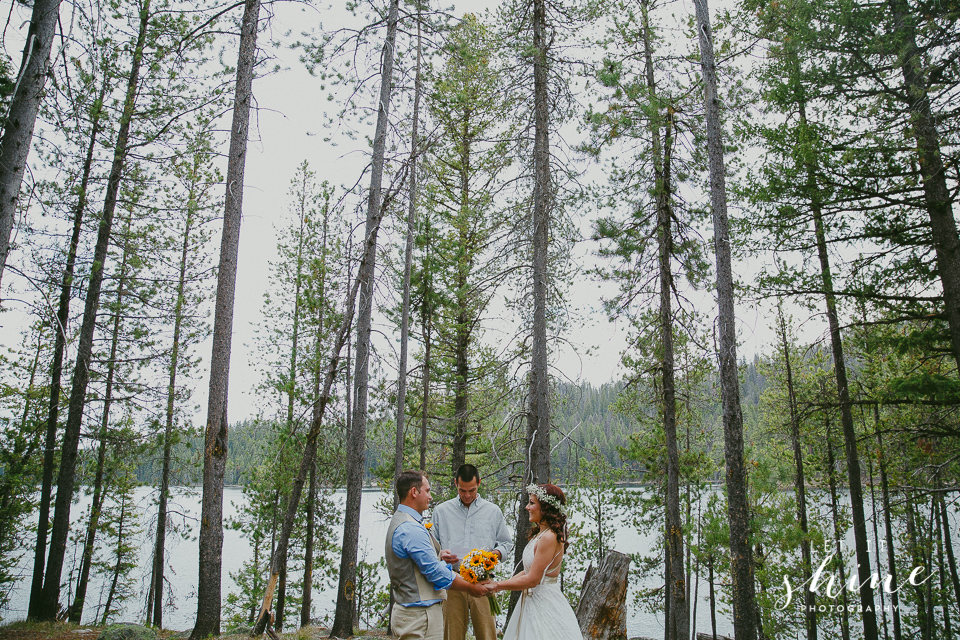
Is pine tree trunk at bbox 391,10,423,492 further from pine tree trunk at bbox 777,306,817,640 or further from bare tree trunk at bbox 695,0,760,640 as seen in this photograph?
pine tree trunk at bbox 777,306,817,640

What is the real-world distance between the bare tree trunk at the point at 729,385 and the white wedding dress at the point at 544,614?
388 cm

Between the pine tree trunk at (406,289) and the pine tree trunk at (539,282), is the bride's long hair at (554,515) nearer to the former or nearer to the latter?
the pine tree trunk at (539,282)

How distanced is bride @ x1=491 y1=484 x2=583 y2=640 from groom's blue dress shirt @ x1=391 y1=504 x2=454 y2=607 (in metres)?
0.54

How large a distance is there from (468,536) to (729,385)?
15.1ft

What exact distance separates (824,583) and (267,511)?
53.8 ft

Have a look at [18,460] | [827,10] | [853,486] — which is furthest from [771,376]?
[18,460]

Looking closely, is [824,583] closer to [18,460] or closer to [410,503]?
[410,503]

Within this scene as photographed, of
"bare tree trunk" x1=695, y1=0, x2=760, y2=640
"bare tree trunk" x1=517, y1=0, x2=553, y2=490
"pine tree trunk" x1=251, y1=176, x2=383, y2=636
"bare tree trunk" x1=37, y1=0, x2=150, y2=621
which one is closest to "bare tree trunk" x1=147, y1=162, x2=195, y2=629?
"bare tree trunk" x1=37, y1=0, x2=150, y2=621

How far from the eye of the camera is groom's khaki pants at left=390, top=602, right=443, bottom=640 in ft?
12.2

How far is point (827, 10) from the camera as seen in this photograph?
780cm

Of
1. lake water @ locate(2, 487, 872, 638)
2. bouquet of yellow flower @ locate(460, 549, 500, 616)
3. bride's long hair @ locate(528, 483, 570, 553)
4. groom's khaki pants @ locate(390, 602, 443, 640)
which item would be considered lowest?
lake water @ locate(2, 487, 872, 638)

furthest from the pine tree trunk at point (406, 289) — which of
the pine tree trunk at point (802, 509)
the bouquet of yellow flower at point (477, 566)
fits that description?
the pine tree trunk at point (802, 509)

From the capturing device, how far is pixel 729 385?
7566mm

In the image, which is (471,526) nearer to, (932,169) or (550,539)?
(550,539)
